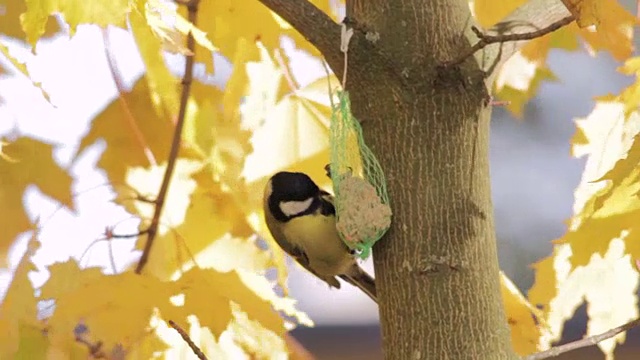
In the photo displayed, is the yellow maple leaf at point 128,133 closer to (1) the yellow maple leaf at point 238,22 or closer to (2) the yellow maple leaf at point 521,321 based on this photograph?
(1) the yellow maple leaf at point 238,22

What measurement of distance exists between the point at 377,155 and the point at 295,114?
31 cm

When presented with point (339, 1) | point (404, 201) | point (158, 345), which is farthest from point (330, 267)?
point (339, 1)

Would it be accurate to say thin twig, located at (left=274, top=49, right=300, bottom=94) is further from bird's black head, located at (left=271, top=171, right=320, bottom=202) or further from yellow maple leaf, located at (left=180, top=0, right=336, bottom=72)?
bird's black head, located at (left=271, top=171, right=320, bottom=202)

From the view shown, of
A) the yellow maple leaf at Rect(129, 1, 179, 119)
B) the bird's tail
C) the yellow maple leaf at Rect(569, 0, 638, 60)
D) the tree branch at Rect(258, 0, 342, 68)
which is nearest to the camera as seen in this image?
the yellow maple leaf at Rect(569, 0, 638, 60)

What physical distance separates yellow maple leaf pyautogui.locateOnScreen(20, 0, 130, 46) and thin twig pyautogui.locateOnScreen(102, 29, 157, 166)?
0.88ft

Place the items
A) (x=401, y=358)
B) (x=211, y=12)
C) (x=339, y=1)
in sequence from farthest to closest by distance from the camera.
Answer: (x=339, y=1) → (x=211, y=12) → (x=401, y=358)

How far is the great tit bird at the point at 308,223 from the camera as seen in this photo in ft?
2.14

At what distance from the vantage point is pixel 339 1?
892mm

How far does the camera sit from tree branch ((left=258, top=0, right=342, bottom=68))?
1.90 feet

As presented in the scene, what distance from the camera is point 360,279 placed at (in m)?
0.71

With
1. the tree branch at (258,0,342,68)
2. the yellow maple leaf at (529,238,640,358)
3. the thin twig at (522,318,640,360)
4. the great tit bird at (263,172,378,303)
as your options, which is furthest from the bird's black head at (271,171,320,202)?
the yellow maple leaf at (529,238,640,358)

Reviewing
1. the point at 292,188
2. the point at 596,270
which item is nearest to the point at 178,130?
→ the point at 292,188

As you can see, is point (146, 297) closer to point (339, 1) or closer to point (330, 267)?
point (330, 267)

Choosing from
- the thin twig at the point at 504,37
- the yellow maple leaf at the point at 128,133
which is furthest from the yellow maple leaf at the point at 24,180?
the thin twig at the point at 504,37
